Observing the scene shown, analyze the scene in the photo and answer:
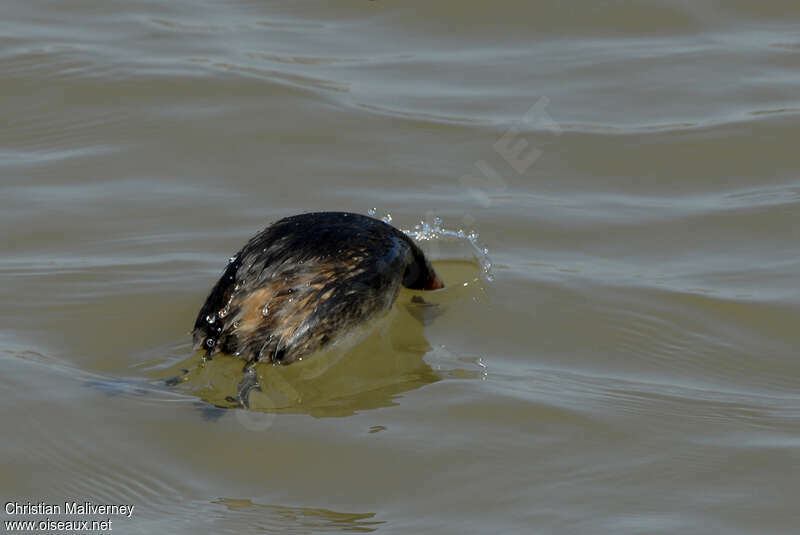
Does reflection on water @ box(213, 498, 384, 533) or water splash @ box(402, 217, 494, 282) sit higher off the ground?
water splash @ box(402, 217, 494, 282)

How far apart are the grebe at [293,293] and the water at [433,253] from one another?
170 millimetres

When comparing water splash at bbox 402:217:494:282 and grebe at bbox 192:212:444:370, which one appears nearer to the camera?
grebe at bbox 192:212:444:370

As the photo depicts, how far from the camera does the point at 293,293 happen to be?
20.1 ft

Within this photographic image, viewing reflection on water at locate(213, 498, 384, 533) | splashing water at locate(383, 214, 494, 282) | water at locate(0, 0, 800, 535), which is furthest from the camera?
splashing water at locate(383, 214, 494, 282)

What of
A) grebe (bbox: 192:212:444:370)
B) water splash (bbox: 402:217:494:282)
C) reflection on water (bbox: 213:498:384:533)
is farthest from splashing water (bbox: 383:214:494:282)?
reflection on water (bbox: 213:498:384:533)

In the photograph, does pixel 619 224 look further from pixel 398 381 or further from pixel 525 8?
pixel 525 8

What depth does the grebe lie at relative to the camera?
19.9ft

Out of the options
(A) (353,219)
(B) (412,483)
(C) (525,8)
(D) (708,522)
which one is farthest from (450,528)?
(C) (525,8)

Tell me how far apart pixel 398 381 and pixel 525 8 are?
19.7ft

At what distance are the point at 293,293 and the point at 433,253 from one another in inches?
67.8

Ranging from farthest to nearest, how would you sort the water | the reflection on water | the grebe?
the grebe → the water → the reflection on water

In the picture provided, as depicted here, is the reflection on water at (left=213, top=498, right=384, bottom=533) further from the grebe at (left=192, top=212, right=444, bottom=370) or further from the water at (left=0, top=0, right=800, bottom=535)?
the grebe at (left=192, top=212, right=444, bottom=370)

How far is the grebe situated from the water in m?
0.17

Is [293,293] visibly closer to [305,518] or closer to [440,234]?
[305,518]
